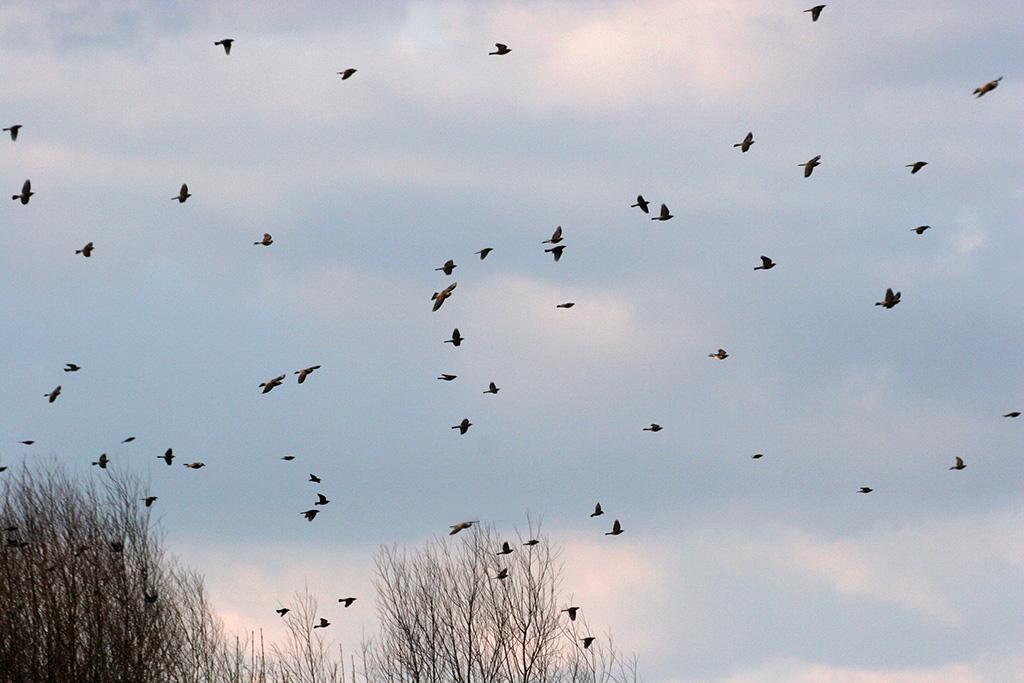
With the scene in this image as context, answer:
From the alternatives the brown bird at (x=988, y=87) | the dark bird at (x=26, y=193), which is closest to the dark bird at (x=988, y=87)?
the brown bird at (x=988, y=87)

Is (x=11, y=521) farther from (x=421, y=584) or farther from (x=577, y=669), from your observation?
(x=577, y=669)

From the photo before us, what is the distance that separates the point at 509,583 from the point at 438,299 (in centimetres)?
1727

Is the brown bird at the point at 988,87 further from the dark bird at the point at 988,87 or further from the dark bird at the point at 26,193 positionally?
the dark bird at the point at 26,193

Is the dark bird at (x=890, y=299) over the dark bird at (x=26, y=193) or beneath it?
beneath

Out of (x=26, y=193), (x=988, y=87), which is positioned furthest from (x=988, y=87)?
(x=26, y=193)

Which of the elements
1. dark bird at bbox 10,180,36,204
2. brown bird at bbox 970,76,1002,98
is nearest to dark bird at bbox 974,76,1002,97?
brown bird at bbox 970,76,1002,98

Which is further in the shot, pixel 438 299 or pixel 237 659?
pixel 237 659

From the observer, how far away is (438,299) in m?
29.8

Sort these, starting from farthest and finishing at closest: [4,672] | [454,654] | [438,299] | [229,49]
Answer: [454,654], [4,672], [229,49], [438,299]

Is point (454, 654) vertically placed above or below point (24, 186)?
below

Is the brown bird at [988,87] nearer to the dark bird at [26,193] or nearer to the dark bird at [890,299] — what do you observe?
the dark bird at [890,299]

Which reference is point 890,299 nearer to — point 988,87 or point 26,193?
point 988,87

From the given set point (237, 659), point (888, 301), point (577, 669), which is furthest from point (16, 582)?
point (888, 301)

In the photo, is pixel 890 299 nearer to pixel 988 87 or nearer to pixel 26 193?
pixel 988 87
